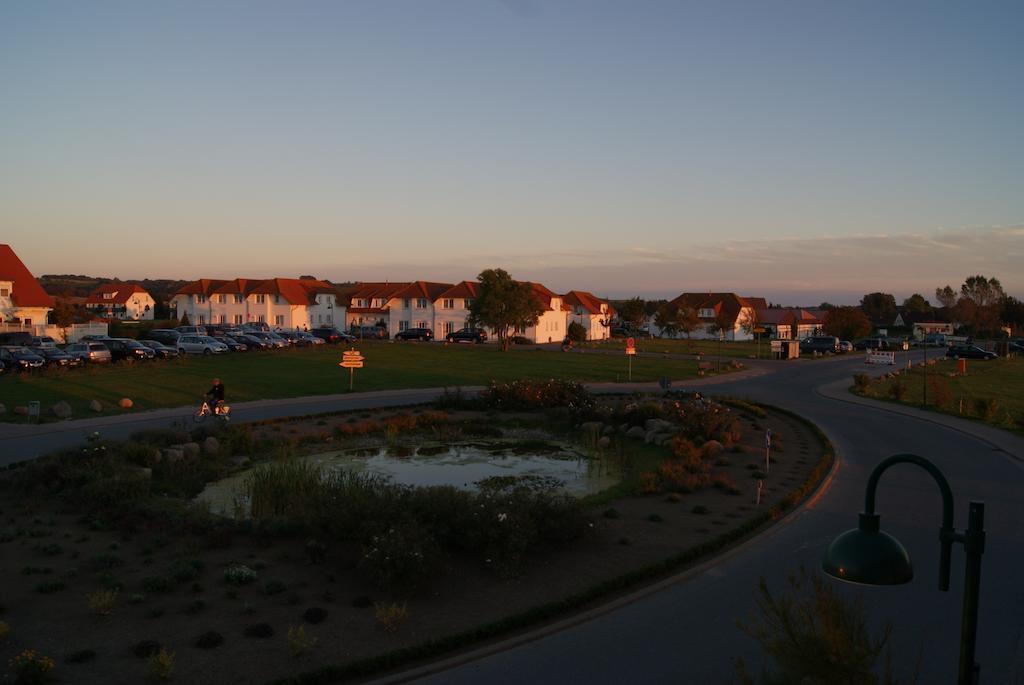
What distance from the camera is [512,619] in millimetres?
9773

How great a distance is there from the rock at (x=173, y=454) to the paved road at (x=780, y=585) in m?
12.4

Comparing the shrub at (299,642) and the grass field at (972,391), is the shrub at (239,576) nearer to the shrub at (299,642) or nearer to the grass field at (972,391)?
the shrub at (299,642)

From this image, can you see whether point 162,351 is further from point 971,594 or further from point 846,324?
point 846,324

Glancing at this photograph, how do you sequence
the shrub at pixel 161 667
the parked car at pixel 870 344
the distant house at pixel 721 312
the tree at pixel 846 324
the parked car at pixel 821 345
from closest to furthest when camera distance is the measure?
A: the shrub at pixel 161 667 < the parked car at pixel 821 345 < the parked car at pixel 870 344 < the tree at pixel 846 324 < the distant house at pixel 721 312

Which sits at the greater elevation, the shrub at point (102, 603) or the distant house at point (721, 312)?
the distant house at point (721, 312)

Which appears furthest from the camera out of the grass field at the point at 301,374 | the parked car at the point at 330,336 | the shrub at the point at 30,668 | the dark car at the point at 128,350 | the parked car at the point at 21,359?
the parked car at the point at 330,336

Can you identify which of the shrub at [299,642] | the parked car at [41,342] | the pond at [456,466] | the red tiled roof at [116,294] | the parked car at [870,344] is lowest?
the pond at [456,466]

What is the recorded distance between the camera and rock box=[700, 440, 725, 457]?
2091cm

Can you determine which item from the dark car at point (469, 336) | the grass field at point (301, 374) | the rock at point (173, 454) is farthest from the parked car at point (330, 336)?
the rock at point (173, 454)

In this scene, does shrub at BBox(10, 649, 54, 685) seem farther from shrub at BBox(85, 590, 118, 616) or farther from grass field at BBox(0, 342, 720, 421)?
grass field at BBox(0, 342, 720, 421)

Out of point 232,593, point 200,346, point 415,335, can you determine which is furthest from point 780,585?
point 415,335

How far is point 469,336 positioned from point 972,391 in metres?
44.8

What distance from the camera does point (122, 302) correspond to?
123 meters

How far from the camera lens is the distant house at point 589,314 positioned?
90750 millimetres
